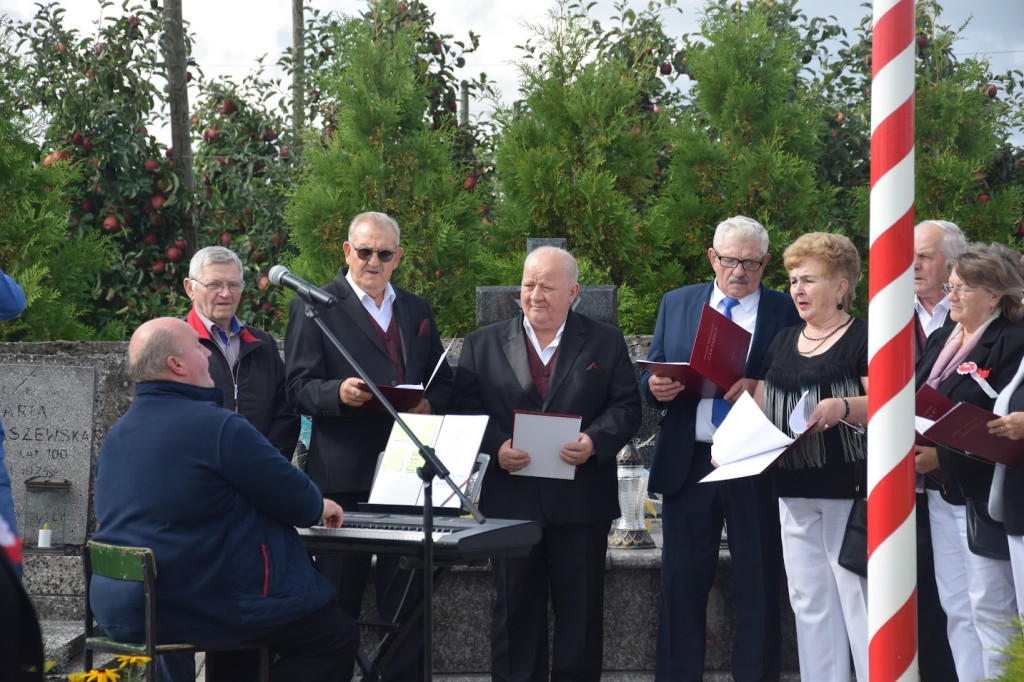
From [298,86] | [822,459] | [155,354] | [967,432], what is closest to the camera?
[155,354]

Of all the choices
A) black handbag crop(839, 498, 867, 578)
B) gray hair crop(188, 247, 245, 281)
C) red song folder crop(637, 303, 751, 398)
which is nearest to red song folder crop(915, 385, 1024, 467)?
black handbag crop(839, 498, 867, 578)

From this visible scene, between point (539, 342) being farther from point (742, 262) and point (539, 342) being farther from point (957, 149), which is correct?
point (957, 149)

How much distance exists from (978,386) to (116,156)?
6913 mm

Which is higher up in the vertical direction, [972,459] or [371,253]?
[371,253]

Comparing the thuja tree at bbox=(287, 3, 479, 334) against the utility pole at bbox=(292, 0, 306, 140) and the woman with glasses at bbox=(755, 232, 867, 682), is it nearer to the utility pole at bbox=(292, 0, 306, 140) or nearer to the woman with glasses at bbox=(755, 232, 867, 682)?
the utility pole at bbox=(292, 0, 306, 140)

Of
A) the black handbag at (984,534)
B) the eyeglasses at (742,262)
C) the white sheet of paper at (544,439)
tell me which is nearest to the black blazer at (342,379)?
the white sheet of paper at (544,439)

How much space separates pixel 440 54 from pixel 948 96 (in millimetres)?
3696

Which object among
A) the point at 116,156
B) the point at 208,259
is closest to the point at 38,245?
the point at 116,156

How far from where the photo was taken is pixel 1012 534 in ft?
12.8

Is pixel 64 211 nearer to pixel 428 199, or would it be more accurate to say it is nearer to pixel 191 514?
pixel 428 199

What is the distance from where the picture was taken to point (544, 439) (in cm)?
463

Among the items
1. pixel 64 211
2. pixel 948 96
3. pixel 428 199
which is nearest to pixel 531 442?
pixel 428 199

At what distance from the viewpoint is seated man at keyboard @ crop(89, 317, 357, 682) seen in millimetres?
3652

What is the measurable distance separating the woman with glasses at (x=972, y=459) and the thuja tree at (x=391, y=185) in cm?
426
